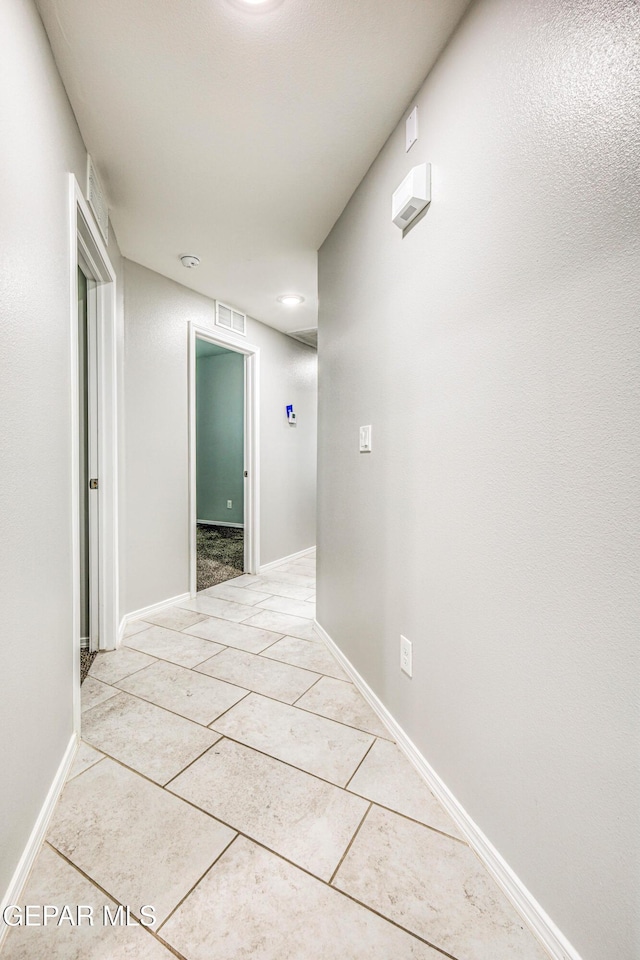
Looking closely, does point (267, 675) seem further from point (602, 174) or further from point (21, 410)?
point (602, 174)

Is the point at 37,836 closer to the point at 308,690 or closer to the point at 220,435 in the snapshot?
the point at 308,690

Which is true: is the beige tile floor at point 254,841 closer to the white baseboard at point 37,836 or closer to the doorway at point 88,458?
the white baseboard at point 37,836

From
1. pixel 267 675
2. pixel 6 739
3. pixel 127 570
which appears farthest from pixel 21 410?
pixel 127 570

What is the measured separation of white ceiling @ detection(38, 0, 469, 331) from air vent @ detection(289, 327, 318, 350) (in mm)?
1823

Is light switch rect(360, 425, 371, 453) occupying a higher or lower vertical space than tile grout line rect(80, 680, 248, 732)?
higher

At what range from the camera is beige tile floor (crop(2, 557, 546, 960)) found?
99 centimetres

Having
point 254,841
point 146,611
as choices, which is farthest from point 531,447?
point 146,611

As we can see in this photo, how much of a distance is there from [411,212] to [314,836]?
2.05 metres

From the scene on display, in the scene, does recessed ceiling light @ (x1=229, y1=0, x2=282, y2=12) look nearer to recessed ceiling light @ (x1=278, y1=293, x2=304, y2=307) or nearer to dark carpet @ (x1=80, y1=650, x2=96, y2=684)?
recessed ceiling light @ (x1=278, y1=293, x2=304, y2=307)

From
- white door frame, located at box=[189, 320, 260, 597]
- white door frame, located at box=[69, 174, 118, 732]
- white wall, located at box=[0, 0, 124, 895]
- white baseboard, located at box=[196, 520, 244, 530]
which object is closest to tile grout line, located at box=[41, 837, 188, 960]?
white wall, located at box=[0, 0, 124, 895]

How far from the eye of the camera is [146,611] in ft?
9.92

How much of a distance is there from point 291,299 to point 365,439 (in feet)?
6.71

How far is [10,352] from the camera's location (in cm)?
108

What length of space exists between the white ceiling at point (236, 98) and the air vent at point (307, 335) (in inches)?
71.8
